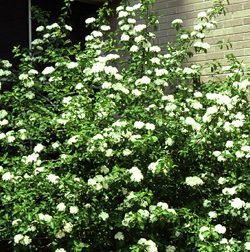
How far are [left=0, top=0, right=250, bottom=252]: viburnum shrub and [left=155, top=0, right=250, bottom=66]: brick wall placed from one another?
1.07 metres

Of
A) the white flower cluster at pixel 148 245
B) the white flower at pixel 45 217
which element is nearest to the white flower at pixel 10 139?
the white flower at pixel 45 217

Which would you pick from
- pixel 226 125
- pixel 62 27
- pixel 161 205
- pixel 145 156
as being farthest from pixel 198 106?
pixel 62 27

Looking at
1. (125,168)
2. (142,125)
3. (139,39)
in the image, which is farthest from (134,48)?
(125,168)

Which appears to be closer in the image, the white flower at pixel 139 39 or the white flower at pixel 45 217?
the white flower at pixel 45 217

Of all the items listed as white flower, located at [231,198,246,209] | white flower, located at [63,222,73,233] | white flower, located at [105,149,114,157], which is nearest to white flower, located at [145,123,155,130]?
white flower, located at [105,149,114,157]

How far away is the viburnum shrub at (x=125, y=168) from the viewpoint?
421cm

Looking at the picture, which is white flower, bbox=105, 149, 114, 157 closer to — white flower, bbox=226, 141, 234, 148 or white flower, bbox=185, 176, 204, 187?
white flower, bbox=185, 176, 204, 187

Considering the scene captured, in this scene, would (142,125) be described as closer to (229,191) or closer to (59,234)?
(229,191)

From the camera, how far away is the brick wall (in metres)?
6.26

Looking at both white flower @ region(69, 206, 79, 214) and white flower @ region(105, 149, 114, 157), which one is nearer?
white flower @ region(69, 206, 79, 214)

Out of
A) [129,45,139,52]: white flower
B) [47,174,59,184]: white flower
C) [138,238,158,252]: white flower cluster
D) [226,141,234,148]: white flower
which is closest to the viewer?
[138,238,158,252]: white flower cluster

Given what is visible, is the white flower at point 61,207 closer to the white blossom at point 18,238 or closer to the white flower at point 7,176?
the white blossom at point 18,238

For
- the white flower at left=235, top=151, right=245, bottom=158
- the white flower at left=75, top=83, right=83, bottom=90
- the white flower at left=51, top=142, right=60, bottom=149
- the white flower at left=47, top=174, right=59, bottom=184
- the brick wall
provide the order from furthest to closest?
the brick wall → the white flower at left=75, top=83, right=83, bottom=90 → the white flower at left=51, top=142, right=60, bottom=149 → the white flower at left=235, top=151, right=245, bottom=158 → the white flower at left=47, top=174, right=59, bottom=184

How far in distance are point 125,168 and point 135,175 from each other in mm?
316
